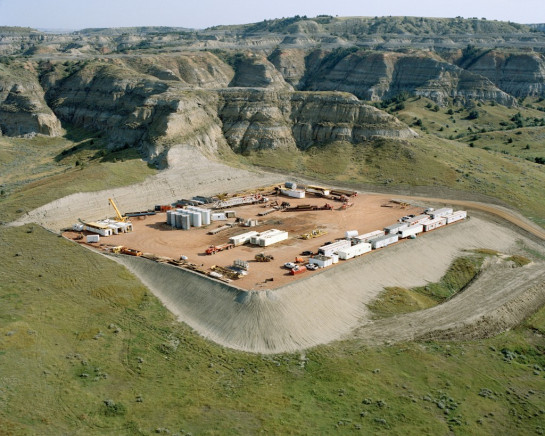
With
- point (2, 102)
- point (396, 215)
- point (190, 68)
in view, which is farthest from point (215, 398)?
point (190, 68)

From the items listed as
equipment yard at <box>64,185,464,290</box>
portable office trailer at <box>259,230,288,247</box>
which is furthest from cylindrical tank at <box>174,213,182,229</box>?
portable office trailer at <box>259,230,288,247</box>

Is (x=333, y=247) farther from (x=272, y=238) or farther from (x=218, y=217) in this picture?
(x=218, y=217)

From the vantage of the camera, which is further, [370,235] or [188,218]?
[188,218]

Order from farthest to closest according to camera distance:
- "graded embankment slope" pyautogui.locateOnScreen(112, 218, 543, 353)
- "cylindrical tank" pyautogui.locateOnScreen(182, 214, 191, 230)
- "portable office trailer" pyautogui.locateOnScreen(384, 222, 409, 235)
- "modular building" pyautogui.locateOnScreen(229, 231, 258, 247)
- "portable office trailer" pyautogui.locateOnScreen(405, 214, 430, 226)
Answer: "cylindrical tank" pyautogui.locateOnScreen(182, 214, 191, 230) → "portable office trailer" pyautogui.locateOnScreen(405, 214, 430, 226) → "portable office trailer" pyautogui.locateOnScreen(384, 222, 409, 235) → "modular building" pyautogui.locateOnScreen(229, 231, 258, 247) → "graded embankment slope" pyautogui.locateOnScreen(112, 218, 543, 353)

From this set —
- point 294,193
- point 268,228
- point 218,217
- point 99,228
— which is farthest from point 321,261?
point 294,193

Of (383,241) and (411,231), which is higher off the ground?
(383,241)

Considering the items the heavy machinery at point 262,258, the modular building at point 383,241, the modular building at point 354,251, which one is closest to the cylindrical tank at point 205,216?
the heavy machinery at point 262,258

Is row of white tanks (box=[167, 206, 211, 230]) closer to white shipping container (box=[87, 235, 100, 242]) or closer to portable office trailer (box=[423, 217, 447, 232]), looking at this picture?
white shipping container (box=[87, 235, 100, 242])

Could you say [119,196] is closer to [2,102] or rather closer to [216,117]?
[216,117]
